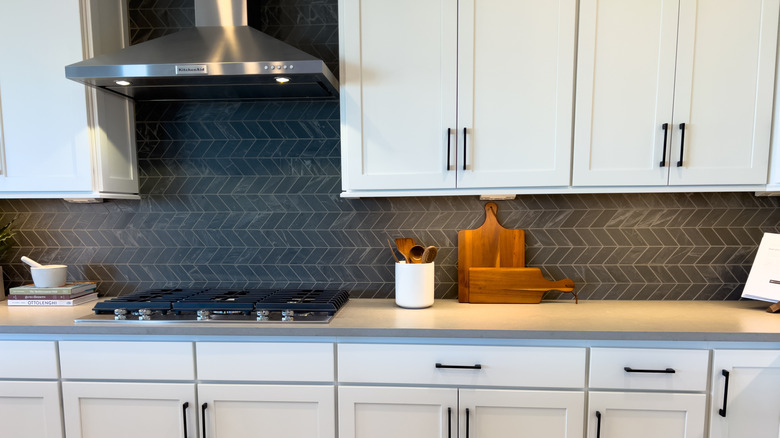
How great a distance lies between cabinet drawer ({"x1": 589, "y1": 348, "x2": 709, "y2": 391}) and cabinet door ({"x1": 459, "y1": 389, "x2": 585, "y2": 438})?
13cm

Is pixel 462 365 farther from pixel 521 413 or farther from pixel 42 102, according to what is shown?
pixel 42 102

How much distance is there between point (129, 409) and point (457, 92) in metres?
1.81

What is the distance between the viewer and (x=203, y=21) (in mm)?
1736

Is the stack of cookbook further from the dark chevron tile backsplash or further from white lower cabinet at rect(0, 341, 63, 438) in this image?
white lower cabinet at rect(0, 341, 63, 438)

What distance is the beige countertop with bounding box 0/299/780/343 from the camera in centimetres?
144

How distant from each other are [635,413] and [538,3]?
1.61m

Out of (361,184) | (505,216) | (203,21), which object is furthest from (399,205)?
(203,21)

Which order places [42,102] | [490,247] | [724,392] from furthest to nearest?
[490,247], [42,102], [724,392]

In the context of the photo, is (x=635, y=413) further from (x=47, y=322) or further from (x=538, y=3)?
(x=47, y=322)

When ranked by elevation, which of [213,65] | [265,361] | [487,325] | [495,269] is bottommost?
[265,361]

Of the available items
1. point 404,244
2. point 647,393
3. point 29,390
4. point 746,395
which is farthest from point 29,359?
point 746,395

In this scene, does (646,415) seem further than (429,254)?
No

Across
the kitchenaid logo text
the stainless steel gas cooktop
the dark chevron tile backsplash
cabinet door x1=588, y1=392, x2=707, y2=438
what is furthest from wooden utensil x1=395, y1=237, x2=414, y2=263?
the kitchenaid logo text

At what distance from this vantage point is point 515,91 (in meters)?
1.61
